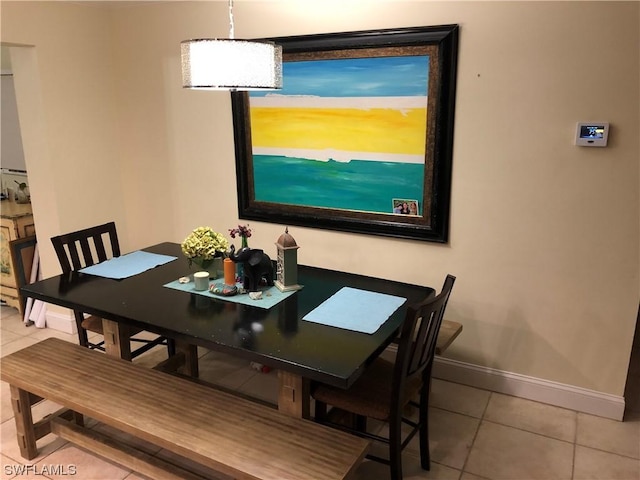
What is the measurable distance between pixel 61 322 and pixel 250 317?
7.48ft

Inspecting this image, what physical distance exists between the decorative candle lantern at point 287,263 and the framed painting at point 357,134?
0.78 metres

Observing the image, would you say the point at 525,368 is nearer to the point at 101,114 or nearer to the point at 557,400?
the point at 557,400

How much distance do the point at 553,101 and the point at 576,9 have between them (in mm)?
413

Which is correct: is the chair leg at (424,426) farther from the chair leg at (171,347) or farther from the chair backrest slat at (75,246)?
the chair backrest slat at (75,246)

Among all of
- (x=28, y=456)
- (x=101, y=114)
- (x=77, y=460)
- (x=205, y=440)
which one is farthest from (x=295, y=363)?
(x=101, y=114)

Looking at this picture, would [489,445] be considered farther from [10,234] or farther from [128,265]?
[10,234]

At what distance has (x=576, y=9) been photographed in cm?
242

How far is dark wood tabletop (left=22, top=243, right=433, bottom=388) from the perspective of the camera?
1.91 metres

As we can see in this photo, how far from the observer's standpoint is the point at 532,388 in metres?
2.95

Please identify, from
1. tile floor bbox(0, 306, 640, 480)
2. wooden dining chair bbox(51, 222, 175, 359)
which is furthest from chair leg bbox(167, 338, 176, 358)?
tile floor bbox(0, 306, 640, 480)

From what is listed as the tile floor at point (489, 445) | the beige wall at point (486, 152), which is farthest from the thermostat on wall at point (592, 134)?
the tile floor at point (489, 445)

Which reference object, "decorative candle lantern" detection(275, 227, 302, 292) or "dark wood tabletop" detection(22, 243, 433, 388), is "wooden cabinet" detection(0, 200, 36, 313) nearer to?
"dark wood tabletop" detection(22, 243, 433, 388)

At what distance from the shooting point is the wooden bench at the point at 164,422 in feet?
6.07

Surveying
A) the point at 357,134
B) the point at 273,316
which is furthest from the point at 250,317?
the point at 357,134
